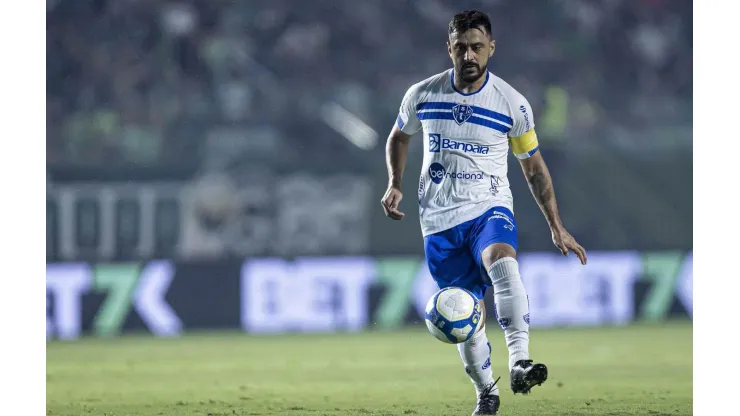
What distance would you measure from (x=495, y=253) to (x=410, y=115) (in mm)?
919

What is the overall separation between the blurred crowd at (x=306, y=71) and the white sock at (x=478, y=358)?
6.01 metres

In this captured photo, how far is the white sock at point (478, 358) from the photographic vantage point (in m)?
5.49

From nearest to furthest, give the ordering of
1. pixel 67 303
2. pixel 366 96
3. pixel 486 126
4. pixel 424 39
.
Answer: pixel 486 126, pixel 67 303, pixel 366 96, pixel 424 39

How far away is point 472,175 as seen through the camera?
550cm

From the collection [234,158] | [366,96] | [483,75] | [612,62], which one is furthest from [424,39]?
[483,75]

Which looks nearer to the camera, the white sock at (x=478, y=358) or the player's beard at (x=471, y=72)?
the player's beard at (x=471, y=72)

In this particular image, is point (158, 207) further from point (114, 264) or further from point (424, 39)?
point (424, 39)

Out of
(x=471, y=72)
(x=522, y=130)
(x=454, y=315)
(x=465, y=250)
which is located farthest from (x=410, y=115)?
(x=454, y=315)

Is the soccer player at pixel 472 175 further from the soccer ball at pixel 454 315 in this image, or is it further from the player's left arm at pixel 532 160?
the soccer ball at pixel 454 315

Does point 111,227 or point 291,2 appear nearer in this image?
point 111,227

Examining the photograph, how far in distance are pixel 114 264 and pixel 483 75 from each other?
618 centimetres

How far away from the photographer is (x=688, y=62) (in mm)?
13977

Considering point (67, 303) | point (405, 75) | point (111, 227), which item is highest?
point (405, 75)

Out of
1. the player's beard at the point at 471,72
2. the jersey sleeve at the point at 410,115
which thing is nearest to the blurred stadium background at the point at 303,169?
the jersey sleeve at the point at 410,115
